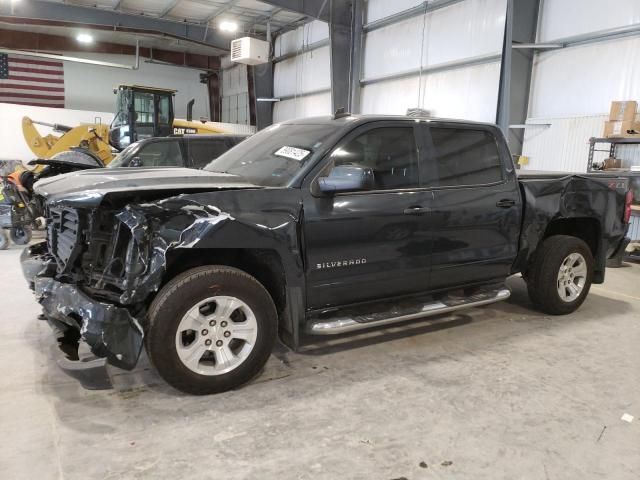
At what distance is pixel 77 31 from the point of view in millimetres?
17766

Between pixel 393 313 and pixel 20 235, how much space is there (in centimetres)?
645

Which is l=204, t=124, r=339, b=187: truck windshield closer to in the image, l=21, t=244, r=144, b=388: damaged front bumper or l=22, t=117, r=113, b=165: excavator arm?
l=21, t=244, r=144, b=388: damaged front bumper

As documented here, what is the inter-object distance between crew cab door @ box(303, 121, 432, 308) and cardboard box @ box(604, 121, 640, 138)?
A: 5.50 metres

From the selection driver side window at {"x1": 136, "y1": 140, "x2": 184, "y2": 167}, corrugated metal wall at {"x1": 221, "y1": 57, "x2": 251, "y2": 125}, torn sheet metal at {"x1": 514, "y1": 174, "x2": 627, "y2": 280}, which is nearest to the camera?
torn sheet metal at {"x1": 514, "y1": 174, "x2": 627, "y2": 280}

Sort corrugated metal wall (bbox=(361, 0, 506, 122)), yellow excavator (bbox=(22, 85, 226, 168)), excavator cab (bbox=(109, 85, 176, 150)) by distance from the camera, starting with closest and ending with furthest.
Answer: corrugated metal wall (bbox=(361, 0, 506, 122)) → yellow excavator (bbox=(22, 85, 226, 168)) → excavator cab (bbox=(109, 85, 176, 150))

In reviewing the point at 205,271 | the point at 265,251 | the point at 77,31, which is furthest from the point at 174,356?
the point at 77,31

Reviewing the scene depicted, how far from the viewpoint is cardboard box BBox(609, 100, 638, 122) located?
7.36m

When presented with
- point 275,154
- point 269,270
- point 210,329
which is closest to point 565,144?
point 275,154

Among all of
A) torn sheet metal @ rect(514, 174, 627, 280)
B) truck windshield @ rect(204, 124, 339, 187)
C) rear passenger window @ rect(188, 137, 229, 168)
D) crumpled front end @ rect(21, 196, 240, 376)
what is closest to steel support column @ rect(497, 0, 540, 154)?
torn sheet metal @ rect(514, 174, 627, 280)

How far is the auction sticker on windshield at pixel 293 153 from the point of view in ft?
10.7

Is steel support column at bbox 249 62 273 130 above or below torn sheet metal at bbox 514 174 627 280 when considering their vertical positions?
above

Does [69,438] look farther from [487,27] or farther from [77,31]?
[77,31]

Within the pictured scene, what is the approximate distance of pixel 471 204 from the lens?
3.78m

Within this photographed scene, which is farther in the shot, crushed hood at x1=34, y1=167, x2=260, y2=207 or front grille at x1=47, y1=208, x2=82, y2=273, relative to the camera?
front grille at x1=47, y1=208, x2=82, y2=273
